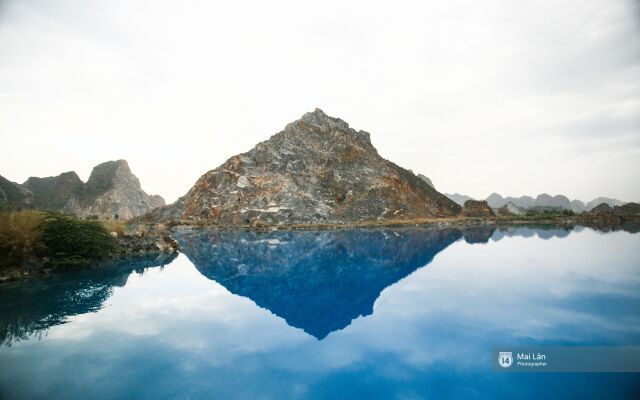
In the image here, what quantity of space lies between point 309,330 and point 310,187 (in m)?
91.0

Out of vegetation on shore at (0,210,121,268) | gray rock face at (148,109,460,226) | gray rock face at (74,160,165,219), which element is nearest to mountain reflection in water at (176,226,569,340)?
vegetation on shore at (0,210,121,268)

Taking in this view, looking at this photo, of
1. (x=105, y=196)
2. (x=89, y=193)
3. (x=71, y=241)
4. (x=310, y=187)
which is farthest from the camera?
(x=105, y=196)

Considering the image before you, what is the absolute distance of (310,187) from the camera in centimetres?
10412

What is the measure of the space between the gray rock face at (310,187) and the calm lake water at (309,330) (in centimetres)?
6392

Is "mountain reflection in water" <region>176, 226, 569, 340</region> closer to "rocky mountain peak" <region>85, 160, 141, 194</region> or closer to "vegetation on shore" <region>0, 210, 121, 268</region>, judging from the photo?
"vegetation on shore" <region>0, 210, 121, 268</region>

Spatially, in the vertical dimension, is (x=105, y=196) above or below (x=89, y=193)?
below

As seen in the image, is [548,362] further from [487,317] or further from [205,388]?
[205,388]

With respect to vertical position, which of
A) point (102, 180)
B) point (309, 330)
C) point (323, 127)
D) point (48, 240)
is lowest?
point (309, 330)

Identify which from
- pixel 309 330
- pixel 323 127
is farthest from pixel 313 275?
pixel 323 127

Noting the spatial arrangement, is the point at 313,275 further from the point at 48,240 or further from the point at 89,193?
the point at 89,193

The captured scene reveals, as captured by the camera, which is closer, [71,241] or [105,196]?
[71,241]

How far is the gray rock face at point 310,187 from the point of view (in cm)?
9356

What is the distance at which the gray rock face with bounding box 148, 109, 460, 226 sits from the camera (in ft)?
307

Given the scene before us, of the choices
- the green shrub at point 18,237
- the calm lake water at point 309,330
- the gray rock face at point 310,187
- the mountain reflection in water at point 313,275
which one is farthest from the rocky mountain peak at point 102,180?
the calm lake water at point 309,330
